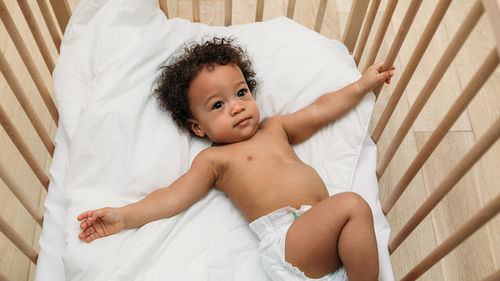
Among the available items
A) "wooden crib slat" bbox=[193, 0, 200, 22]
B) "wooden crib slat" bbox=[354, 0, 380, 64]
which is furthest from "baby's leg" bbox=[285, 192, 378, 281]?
"wooden crib slat" bbox=[193, 0, 200, 22]

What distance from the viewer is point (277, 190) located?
101 centimetres

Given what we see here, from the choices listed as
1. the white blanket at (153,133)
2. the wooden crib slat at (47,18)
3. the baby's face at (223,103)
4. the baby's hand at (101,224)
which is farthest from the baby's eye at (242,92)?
the wooden crib slat at (47,18)

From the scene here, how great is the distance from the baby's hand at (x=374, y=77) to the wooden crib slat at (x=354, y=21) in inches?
8.4

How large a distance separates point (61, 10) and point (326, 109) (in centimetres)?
74

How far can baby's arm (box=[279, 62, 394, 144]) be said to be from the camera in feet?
3.61

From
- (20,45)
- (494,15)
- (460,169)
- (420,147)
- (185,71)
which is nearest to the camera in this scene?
(494,15)

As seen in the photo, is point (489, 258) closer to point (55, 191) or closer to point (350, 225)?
point (350, 225)

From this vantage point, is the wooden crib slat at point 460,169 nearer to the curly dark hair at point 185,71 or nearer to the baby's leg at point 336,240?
the baby's leg at point 336,240

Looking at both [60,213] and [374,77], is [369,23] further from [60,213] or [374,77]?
[60,213]

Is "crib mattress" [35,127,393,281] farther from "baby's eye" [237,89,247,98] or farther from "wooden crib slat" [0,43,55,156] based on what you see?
"baby's eye" [237,89,247,98]

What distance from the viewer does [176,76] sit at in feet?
3.64

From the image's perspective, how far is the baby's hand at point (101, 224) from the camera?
3.06 ft

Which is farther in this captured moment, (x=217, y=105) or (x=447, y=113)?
(x=217, y=105)

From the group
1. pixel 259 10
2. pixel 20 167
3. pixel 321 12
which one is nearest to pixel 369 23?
pixel 321 12
